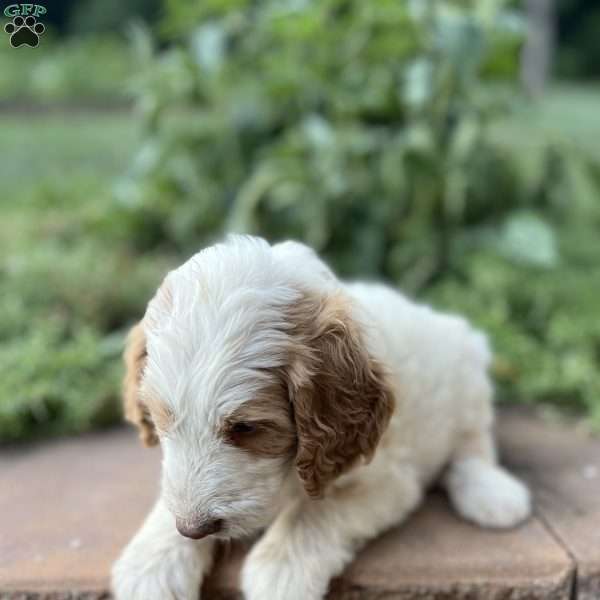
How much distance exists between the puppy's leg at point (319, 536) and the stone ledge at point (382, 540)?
106mm

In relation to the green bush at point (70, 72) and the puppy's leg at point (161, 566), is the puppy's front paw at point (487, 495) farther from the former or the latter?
the green bush at point (70, 72)

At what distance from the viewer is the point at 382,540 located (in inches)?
105

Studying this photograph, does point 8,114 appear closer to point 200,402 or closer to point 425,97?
point 425,97

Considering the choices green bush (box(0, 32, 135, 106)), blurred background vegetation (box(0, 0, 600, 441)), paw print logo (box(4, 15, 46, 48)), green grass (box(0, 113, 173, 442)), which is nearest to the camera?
paw print logo (box(4, 15, 46, 48))

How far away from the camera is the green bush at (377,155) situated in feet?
15.6

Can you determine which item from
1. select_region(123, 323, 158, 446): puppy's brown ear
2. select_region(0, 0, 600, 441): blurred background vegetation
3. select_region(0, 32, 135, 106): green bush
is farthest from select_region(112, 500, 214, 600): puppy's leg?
select_region(0, 32, 135, 106): green bush

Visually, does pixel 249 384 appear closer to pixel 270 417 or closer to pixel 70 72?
pixel 270 417

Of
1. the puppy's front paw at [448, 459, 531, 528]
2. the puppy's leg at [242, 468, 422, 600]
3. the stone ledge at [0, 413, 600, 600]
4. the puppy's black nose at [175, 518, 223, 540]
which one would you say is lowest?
the stone ledge at [0, 413, 600, 600]

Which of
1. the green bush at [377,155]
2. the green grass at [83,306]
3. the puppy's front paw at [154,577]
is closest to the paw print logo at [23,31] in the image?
the green grass at [83,306]

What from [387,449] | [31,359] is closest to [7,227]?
[31,359]

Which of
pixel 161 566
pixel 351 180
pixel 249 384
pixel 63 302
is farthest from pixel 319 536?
pixel 351 180

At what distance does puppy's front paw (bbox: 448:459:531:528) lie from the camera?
278 cm

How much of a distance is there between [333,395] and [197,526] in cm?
51

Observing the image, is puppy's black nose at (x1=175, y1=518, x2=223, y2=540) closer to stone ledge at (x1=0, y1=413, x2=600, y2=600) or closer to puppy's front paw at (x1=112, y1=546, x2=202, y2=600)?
puppy's front paw at (x1=112, y1=546, x2=202, y2=600)
